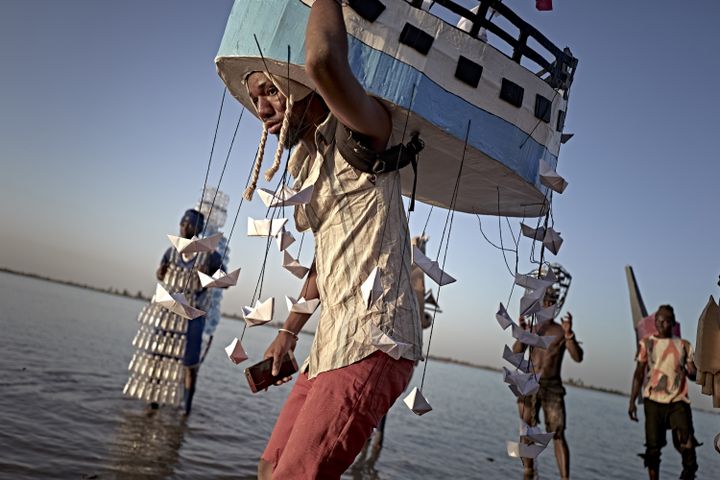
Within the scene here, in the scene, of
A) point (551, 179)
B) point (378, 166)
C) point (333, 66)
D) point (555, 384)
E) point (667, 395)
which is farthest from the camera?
point (555, 384)

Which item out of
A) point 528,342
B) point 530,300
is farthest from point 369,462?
point 530,300

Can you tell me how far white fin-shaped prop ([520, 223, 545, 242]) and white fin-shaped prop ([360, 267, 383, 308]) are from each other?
3.99ft

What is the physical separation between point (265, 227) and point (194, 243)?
24 centimetres

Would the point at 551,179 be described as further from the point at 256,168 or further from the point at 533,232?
the point at 256,168

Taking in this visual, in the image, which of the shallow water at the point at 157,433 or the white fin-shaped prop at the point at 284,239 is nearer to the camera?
the white fin-shaped prop at the point at 284,239

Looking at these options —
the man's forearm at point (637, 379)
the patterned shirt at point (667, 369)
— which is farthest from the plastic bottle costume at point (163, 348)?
the man's forearm at point (637, 379)

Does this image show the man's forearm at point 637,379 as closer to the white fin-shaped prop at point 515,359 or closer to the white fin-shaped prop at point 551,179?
the white fin-shaped prop at point 515,359

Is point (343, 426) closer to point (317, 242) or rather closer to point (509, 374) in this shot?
point (317, 242)

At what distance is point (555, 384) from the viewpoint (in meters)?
6.29

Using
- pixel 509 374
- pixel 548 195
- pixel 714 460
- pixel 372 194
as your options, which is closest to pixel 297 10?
pixel 372 194

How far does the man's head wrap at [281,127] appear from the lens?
5.98 feet

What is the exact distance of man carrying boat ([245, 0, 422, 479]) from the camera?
1.48m

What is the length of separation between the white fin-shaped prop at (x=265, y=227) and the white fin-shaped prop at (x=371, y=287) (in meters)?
0.37

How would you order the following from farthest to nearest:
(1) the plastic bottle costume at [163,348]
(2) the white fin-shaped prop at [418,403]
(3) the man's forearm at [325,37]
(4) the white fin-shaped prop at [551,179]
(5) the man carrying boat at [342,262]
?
1. (1) the plastic bottle costume at [163,348]
2. (4) the white fin-shaped prop at [551,179]
3. (2) the white fin-shaped prop at [418,403]
4. (5) the man carrying boat at [342,262]
5. (3) the man's forearm at [325,37]
